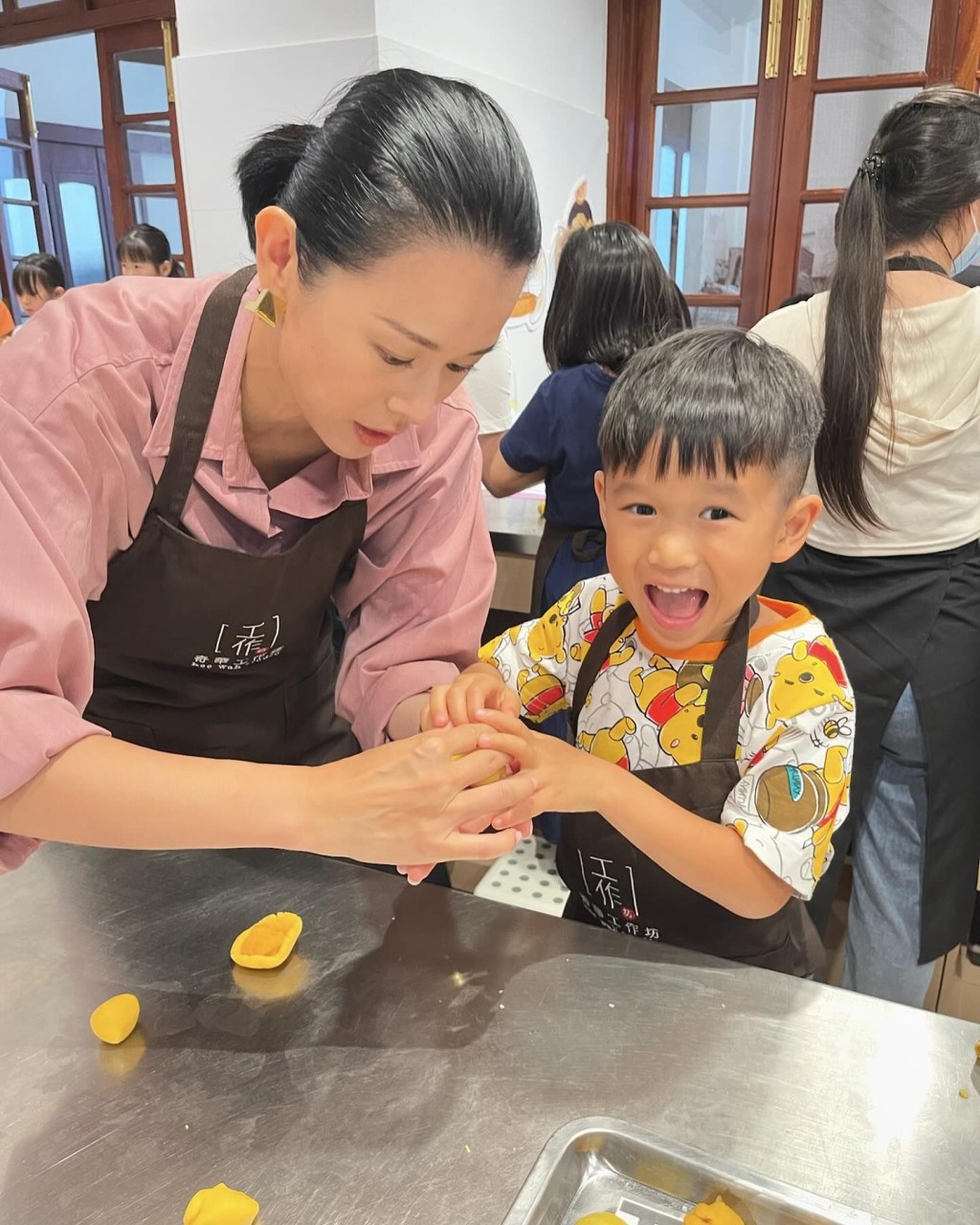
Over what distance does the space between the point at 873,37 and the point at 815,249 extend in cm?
65

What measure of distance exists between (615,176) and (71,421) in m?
3.34

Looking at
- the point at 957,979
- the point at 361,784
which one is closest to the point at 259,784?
the point at 361,784

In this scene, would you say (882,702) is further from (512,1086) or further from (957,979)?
(512,1086)

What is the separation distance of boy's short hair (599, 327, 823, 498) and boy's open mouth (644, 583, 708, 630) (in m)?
0.12

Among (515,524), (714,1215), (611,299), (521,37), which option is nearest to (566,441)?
(611,299)

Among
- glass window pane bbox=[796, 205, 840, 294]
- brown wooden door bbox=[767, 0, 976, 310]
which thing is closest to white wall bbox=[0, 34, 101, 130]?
brown wooden door bbox=[767, 0, 976, 310]

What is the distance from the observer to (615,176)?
150 inches

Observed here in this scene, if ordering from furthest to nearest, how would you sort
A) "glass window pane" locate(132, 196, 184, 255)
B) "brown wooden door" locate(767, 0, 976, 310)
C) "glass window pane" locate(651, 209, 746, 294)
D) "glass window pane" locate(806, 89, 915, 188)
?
1. "glass window pane" locate(132, 196, 184, 255)
2. "glass window pane" locate(651, 209, 746, 294)
3. "glass window pane" locate(806, 89, 915, 188)
4. "brown wooden door" locate(767, 0, 976, 310)

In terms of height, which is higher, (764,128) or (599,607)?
(764,128)

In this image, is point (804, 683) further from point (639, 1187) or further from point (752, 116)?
point (752, 116)

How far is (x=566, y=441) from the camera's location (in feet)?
6.89

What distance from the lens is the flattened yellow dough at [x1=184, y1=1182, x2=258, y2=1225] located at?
72 centimetres

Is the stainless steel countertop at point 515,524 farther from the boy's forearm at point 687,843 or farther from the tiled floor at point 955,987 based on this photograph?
the boy's forearm at point 687,843

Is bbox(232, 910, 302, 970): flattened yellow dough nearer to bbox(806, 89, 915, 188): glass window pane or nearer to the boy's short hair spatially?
the boy's short hair
